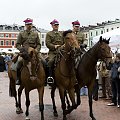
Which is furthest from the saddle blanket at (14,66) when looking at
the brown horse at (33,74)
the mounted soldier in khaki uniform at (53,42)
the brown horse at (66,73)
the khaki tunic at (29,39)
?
the brown horse at (66,73)

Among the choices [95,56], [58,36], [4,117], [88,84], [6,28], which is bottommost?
[4,117]

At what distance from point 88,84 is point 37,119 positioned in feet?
6.01

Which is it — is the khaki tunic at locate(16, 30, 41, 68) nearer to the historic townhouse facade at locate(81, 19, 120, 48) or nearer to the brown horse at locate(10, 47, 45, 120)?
the brown horse at locate(10, 47, 45, 120)

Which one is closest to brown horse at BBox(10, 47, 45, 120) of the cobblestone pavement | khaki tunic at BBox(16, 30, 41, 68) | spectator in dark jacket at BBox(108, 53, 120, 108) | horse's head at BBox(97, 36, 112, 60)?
khaki tunic at BBox(16, 30, 41, 68)

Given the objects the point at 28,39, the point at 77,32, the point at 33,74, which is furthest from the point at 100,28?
the point at 33,74

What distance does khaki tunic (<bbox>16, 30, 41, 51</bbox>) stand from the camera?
9.39m

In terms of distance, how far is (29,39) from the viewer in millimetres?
9414

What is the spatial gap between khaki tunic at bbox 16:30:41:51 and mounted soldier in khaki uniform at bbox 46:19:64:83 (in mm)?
346

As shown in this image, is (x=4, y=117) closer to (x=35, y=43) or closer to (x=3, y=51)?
(x=35, y=43)

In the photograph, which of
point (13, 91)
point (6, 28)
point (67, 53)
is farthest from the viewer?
point (6, 28)

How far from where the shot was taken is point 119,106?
11320mm

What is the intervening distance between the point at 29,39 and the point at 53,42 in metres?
0.77

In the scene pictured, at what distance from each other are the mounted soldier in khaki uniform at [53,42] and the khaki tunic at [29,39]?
35cm

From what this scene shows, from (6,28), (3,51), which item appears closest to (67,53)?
(3,51)
